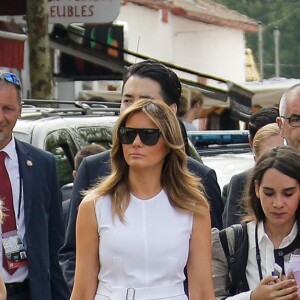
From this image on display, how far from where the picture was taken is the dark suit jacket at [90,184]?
6.29 m

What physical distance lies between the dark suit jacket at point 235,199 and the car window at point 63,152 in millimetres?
2346

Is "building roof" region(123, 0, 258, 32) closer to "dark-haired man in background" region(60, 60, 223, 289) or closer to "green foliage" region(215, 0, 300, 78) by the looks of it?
"green foliage" region(215, 0, 300, 78)

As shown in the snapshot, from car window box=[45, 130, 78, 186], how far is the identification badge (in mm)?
2795

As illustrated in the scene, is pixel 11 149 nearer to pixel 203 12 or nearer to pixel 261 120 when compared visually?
pixel 261 120

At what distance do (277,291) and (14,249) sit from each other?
1.55 metres

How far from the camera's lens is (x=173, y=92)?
20.9ft

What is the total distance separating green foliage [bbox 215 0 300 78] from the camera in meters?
62.9

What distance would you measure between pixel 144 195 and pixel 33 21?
1190cm

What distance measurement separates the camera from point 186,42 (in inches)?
1666

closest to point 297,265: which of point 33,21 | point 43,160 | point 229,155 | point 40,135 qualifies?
point 43,160

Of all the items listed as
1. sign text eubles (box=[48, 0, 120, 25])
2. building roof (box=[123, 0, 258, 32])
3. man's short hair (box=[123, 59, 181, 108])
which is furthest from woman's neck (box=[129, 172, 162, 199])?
building roof (box=[123, 0, 258, 32])

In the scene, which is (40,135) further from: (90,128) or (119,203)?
(119,203)

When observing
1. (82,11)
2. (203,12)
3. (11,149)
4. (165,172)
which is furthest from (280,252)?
(203,12)

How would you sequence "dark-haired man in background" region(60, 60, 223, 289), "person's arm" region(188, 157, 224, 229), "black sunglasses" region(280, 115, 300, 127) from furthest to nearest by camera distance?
1. "black sunglasses" region(280, 115, 300, 127)
2. "person's arm" region(188, 157, 224, 229)
3. "dark-haired man in background" region(60, 60, 223, 289)
